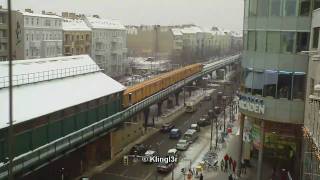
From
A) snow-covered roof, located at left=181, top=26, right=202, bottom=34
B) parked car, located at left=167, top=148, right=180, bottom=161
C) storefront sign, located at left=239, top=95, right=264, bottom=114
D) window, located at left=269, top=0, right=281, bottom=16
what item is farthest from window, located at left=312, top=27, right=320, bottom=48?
snow-covered roof, located at left=181, top=26, right=202, bottom=34

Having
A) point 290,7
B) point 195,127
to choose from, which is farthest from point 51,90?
point 195,127

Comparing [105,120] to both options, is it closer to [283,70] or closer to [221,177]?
[221,177]

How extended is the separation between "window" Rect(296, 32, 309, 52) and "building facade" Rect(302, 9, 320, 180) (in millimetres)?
674

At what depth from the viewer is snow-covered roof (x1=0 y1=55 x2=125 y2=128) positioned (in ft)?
94.0

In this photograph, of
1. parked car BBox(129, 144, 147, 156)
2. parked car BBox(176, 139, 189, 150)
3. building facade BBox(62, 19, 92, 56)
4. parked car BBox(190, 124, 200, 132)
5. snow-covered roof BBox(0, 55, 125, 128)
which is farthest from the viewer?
building facade BBox(62, 19, 92, 56)

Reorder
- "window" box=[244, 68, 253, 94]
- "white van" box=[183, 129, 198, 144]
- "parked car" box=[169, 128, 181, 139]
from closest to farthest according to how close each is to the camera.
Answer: "window" box=[244, 68, 253, 94] < "white van" box=[183, 129, 198, 144] < "parked car" box=[169, 128, 181, 139]

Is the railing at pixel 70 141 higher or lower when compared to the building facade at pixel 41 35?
lower

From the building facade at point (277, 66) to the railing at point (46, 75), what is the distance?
15973 millimetres

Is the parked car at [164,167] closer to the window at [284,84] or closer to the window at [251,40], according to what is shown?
the window at [284,84]

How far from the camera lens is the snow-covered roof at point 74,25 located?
84.0m

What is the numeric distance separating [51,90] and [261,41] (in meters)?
16.7

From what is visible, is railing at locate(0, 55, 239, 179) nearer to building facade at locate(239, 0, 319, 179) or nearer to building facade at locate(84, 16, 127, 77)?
building facade at locate(239, 0, 319, 179)

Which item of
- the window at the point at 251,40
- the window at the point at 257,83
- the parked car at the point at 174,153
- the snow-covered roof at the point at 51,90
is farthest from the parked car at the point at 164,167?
the window at the point at 251,40

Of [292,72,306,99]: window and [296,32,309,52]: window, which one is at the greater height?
[296,32,309,52]: window
